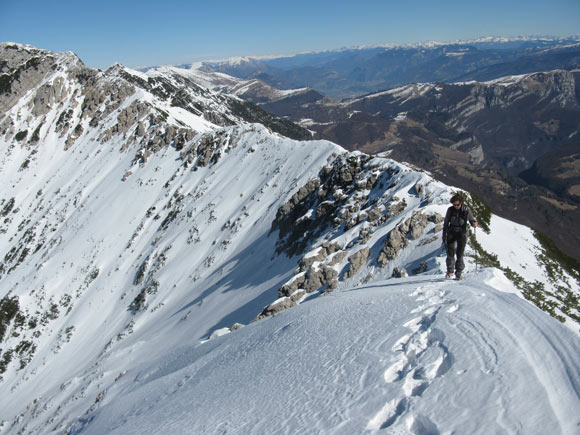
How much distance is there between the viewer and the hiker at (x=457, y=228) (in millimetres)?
13398

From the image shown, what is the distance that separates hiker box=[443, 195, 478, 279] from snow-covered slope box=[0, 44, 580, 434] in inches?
37.2

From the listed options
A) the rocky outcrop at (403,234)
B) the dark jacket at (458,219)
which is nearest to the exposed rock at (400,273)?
the rocky outcrop at (403,234)

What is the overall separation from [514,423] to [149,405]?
41.3 ft

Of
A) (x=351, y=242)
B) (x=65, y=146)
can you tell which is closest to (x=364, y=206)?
(x=351, y=242)

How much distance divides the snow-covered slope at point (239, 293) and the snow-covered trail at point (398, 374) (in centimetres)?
5

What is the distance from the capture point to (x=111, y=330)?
5006cm

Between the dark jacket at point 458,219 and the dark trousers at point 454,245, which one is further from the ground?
the dark jacket at point 458,219

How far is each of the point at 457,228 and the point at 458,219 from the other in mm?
A: 362

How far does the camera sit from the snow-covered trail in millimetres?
6508

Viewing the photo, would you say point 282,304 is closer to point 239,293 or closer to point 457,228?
point 239,293

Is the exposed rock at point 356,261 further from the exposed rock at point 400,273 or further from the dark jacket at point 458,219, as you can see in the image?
the dark jacket at point 458,219

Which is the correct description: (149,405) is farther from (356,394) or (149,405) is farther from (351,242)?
(351,242)

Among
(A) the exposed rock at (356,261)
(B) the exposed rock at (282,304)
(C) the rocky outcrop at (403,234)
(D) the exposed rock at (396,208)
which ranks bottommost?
(B) the exposed rock at (282,304)

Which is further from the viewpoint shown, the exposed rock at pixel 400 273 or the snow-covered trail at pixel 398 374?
the exposed rock at pixel 400 273
